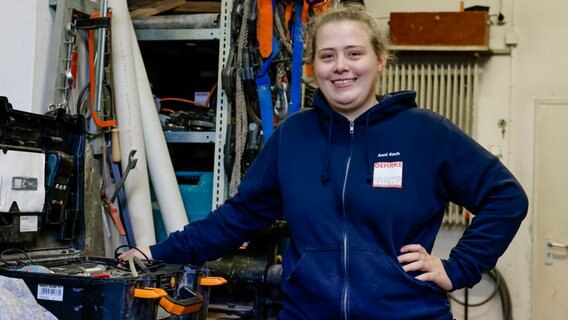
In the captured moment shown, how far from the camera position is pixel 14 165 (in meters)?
1.60

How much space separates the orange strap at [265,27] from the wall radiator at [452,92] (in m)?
1.46

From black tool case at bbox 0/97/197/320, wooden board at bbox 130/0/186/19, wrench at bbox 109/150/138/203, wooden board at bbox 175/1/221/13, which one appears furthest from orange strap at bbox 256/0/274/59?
black tool case at bbox 0/97/197/320

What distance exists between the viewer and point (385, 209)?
1.35 metres

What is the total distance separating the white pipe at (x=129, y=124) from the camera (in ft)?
7.36

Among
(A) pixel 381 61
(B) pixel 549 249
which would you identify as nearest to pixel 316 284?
(A) pixel 381 61

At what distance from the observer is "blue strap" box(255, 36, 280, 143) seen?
7.88ft

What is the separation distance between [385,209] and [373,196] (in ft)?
0.12

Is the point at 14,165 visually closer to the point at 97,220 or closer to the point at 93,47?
the point at 97,220

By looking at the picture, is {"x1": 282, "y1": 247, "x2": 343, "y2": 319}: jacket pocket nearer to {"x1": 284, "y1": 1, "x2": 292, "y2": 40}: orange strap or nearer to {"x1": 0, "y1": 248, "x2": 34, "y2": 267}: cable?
{"x1": 0, "y1": 248, "x2": 34, "y2": 267}: cable

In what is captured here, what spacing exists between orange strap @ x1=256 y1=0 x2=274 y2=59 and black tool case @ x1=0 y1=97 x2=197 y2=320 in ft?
2.56

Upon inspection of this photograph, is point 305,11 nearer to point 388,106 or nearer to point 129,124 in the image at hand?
point 129,124

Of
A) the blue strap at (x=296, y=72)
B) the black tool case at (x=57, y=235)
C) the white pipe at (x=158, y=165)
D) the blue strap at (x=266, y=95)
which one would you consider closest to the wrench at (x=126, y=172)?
the white pipe at (x=158, y=165)

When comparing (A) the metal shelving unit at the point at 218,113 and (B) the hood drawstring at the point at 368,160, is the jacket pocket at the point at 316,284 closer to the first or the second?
(B) the hood drawstring at the point at 368,160

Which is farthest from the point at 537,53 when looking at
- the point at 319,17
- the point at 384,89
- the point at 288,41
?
the point at 319,17
